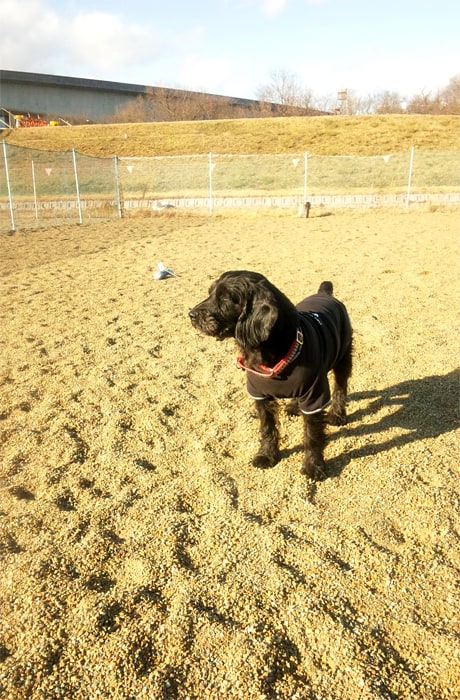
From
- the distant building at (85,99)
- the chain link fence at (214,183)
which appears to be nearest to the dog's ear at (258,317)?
the chain link fence at (214,183)

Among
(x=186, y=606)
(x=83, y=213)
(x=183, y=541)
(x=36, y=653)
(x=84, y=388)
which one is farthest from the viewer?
(x=83, y=213)

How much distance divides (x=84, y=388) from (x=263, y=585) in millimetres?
2736

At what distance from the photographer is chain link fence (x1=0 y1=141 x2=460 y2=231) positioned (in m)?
20.4

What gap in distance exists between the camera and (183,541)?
2.68 metres

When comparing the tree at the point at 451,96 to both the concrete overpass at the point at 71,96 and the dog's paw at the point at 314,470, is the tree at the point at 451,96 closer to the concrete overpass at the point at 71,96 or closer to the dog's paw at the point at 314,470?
the concrete overpass at the point at 71,96

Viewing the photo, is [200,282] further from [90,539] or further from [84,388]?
[90,539]

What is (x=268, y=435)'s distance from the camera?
138 inches

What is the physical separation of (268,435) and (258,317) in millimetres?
1011

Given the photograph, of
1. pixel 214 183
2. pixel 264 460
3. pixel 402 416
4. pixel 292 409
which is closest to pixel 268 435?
pixel 264 460

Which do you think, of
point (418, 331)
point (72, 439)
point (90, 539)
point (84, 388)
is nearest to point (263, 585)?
Result: point (90, 539)

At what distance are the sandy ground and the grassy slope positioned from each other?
30.7 metres

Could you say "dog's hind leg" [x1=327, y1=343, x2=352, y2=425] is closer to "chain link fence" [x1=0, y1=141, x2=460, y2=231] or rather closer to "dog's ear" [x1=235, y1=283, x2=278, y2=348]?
"dog's ear" [x1=235, y1=283, x2=278, y2=348]

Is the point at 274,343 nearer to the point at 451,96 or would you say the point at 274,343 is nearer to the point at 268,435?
the point at 268,435

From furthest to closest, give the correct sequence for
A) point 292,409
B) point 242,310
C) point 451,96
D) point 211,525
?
point 451,96, point 292,409, point 242,310, point 211,525
